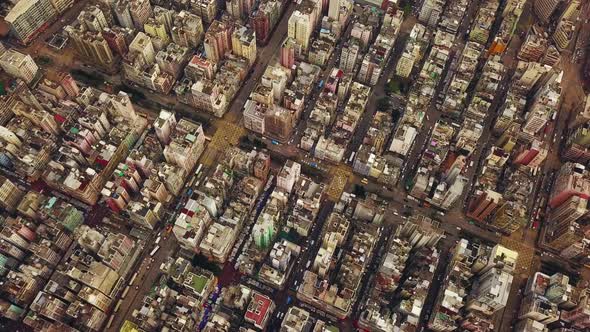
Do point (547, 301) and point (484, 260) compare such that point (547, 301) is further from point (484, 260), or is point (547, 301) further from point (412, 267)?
point (412, 267)

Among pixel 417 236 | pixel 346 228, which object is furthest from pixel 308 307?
pixel 417 236

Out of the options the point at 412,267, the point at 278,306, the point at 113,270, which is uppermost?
the point at 412,267

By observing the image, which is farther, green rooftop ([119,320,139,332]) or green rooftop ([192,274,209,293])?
green rooftop ([192,274,209,293])

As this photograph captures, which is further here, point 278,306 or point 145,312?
point 278,306

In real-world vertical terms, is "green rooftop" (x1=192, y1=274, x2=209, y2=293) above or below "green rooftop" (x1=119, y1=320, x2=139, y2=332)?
above

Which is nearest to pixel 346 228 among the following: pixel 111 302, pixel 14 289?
pixel 111 302

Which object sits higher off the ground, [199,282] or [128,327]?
[199,282]

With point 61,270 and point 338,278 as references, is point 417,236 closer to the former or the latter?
point 338,278

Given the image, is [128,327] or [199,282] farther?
[199,282]

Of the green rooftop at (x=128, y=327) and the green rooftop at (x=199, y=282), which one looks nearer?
the green rooftop at (x=128, y=327)

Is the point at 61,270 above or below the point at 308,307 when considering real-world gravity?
below

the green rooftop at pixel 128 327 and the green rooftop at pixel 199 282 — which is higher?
the green rooftop at pixel 199 282
